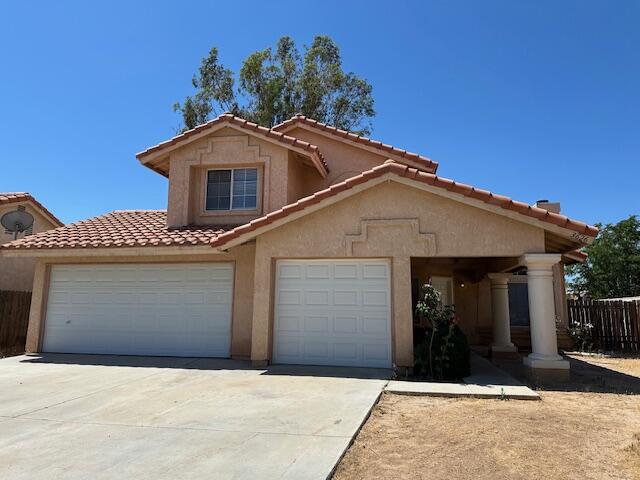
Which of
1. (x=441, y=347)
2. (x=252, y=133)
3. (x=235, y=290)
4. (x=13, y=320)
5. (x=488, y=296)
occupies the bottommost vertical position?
(x=441, y=347)

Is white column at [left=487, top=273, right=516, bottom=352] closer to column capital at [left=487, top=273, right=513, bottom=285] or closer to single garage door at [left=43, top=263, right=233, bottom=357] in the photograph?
column capital at [left=487, top=273, right=513, bottom=285]

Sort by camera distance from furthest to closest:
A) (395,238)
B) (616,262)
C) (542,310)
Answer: (616,262) → (395,238) → (542,310)

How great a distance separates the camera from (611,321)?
53.1 ft

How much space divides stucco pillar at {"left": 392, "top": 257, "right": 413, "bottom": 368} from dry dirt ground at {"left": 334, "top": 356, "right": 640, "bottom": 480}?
7.24 ft

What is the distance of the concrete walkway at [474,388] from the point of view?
24.0 ft

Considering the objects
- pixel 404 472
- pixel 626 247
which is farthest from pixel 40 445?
pixel 626 247

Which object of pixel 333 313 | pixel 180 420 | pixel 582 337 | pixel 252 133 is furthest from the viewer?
pixel 582 337

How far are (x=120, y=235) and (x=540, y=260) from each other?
34.4 feet

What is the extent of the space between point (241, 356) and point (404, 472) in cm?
769

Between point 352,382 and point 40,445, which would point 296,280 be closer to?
point 352,382

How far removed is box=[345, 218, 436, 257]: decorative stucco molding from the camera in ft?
31.9

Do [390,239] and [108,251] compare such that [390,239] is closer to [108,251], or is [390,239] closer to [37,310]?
[108,251]

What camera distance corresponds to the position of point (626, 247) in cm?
3662

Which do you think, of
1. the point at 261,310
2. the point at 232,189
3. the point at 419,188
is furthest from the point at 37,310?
the point at 419,188
